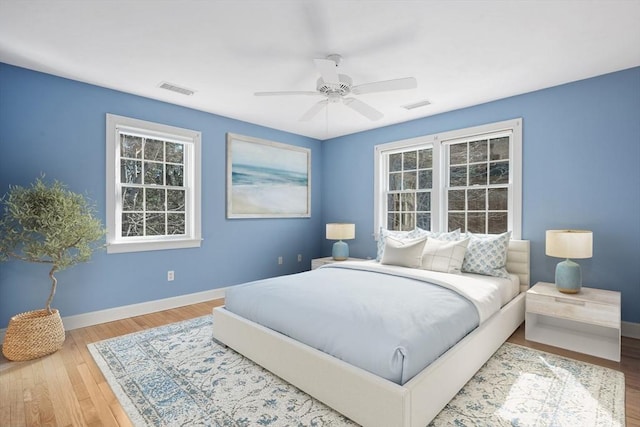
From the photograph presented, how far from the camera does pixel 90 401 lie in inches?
76.8

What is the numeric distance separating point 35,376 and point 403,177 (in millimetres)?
4479

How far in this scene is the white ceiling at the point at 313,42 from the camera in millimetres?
2035

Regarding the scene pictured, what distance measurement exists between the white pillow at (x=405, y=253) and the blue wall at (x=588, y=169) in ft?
4.13

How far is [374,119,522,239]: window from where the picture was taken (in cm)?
365

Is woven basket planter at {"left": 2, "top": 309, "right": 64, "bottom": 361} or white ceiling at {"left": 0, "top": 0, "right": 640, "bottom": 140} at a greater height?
white ceiling at {"left": 0, "top": 0, "right": 640, "bottom": 140}

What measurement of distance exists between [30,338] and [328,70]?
3198mm

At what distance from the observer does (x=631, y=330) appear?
2.88 meters

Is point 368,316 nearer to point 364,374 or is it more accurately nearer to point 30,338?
point 364,374

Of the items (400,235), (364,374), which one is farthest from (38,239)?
(400,235)

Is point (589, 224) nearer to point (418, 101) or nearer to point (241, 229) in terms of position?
point (418, 101)

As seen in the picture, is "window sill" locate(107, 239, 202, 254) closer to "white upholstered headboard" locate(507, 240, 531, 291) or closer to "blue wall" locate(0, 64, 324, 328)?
"blue wall" locate(0, 64, 324, 328)

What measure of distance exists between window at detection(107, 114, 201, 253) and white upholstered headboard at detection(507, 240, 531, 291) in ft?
12.4

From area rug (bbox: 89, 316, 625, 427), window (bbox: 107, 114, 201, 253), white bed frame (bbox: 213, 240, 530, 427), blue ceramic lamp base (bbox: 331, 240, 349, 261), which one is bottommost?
area rug (bbox: 89, 316, 625, 427)

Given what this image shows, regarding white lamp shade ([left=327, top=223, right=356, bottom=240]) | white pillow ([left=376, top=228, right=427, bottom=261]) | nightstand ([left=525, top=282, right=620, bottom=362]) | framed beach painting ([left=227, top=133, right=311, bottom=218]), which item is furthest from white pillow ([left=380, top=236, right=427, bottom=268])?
framed beach painting ([left=227, top=133, right=311, bottom=218])
